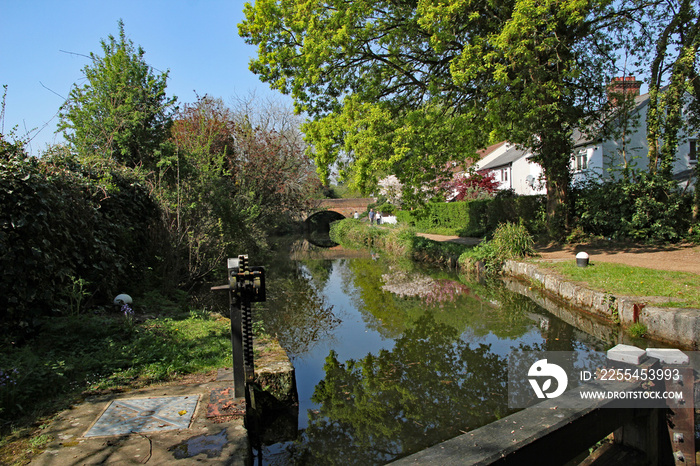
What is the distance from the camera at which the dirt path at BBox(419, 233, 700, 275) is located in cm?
1036

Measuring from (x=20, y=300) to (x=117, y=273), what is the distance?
2564 millimetres

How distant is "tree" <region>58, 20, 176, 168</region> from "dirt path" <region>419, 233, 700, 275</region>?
10844 millimetres

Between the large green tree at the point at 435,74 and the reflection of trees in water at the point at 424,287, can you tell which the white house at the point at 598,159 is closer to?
the large green tree at the point at 435,74

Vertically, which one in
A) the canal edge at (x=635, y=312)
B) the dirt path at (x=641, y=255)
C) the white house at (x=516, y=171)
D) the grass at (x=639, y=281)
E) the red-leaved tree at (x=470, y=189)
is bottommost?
the canal edge at (x=635, y=312)

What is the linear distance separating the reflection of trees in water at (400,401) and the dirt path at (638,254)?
621 centimetres

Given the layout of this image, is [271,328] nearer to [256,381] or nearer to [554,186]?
[256,381]

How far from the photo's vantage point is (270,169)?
19422mm

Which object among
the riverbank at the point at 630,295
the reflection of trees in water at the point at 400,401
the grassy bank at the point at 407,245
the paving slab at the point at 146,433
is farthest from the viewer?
the grassy bank at the point at 407,245

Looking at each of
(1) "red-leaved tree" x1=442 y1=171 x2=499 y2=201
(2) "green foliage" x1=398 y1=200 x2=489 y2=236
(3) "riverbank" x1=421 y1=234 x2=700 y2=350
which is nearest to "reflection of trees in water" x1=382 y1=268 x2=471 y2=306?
(3) "riverbank" x1=421 y1=234 x2=700 y2=350

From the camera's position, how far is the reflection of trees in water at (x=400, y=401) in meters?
4.24

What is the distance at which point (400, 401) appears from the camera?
511 centimetres

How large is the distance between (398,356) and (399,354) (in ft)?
0.31

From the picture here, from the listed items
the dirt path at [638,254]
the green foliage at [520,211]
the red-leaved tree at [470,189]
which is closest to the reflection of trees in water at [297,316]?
the dirt path at [638,254]

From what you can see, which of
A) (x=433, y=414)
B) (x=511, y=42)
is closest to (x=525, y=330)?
(x=433, y=414)
